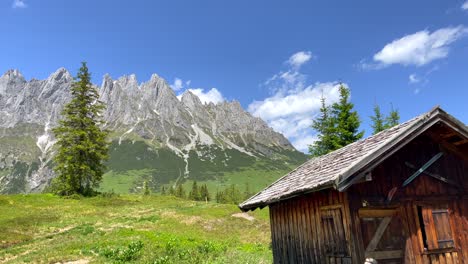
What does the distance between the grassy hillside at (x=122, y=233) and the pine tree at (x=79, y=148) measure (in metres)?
4.07

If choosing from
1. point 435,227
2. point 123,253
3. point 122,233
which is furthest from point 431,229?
point 122,233

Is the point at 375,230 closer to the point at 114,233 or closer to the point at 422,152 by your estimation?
the point at 422,152

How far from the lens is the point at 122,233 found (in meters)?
29.4

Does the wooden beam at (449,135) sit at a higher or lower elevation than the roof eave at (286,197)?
higher

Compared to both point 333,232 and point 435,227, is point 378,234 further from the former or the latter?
point 435,227

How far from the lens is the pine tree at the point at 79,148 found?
2250 inches

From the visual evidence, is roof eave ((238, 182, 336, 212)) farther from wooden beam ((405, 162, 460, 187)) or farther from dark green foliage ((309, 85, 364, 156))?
dark green foliage ((309, 85, 364, 156))

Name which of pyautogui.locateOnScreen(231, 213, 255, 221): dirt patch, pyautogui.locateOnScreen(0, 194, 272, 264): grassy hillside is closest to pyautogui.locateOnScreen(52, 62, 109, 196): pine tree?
pyautogui.locateOnScreen(0, 194, 272, 264): grassy hillside

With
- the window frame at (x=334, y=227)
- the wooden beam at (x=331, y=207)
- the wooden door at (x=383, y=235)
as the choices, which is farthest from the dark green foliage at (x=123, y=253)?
the wooden door at (x=383, y=235)

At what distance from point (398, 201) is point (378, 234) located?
1262 millimetres

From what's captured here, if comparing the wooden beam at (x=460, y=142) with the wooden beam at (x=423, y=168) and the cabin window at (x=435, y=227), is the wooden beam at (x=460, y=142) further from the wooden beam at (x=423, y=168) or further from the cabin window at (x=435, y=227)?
the cabin window at (x=435, y=227)

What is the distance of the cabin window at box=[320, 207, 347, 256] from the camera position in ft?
35.1

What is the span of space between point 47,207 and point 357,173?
45820 mm

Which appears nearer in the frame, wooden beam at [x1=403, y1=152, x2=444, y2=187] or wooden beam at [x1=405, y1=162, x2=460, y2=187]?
wooden beam at [x1=403, y1=152, x2=444, y2=187]
